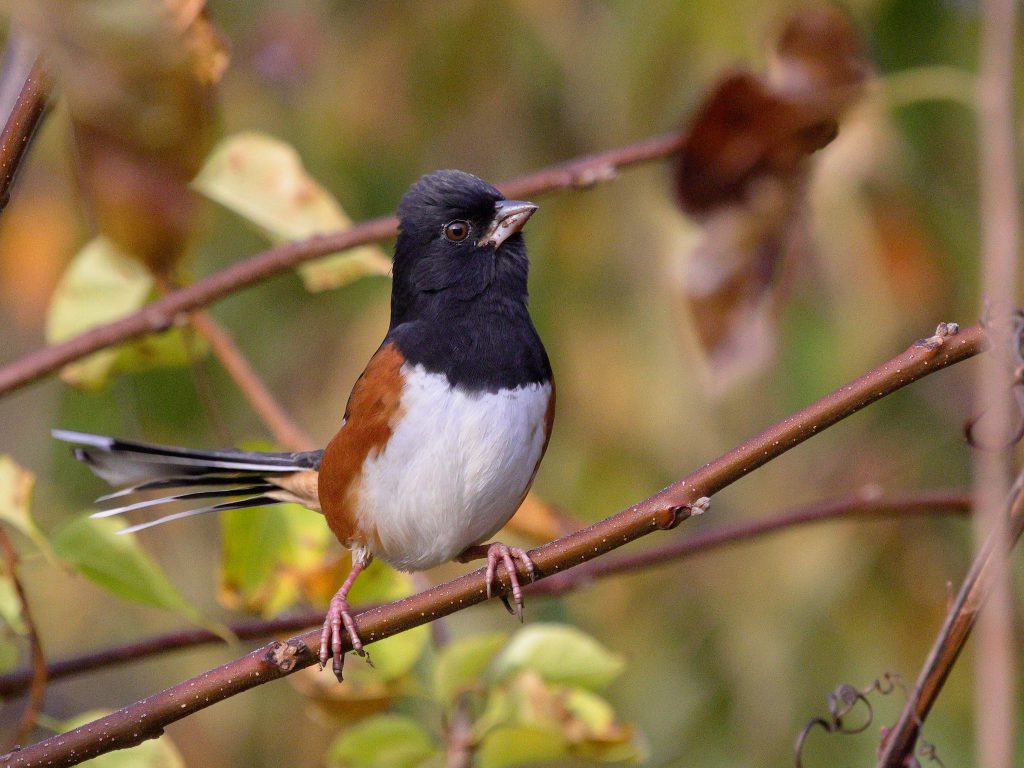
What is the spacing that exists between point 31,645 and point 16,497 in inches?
8.2

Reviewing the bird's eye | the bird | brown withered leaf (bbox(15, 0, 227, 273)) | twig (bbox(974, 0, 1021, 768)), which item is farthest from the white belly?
twig (bbox(974, 0, 1021, 768))

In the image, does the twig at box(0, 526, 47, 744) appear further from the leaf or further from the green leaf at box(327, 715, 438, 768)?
the leaf

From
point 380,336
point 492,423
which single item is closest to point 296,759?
point 380,336

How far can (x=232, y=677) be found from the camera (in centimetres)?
145

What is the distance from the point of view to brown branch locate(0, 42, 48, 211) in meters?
1.36

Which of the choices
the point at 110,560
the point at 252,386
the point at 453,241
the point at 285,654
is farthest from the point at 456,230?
the point at 285,654

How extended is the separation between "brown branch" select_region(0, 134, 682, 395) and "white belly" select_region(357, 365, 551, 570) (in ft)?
0.89

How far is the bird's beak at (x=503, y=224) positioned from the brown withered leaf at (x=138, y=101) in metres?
0.52

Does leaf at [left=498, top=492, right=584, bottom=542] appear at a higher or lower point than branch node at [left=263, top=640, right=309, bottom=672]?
higher

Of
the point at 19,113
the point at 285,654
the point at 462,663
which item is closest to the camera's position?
the point at 19,113

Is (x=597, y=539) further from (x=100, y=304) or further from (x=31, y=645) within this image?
(x=100, y=304)

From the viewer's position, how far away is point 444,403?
2.12m

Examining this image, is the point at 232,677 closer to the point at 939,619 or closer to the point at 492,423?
the point at 492,423

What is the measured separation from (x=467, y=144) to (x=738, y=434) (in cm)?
147
